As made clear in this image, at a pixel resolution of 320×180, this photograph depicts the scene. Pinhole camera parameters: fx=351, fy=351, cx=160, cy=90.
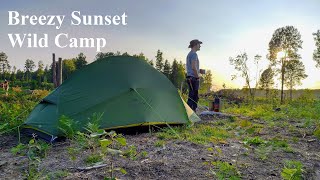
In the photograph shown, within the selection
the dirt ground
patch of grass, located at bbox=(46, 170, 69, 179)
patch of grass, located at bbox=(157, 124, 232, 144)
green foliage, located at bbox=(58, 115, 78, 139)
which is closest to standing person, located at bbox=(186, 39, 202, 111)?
patch of grass, located at bbox=(157, 124, 232, 144)

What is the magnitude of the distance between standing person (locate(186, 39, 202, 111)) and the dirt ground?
381cm

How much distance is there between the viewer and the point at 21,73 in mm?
85438

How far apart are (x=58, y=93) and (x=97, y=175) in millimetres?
3300

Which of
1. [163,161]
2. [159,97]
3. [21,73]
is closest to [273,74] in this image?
[159,97]

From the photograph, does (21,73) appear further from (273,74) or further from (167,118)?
(167,118)

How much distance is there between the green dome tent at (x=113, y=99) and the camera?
21.1 ft

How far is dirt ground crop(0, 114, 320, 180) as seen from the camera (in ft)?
13.3

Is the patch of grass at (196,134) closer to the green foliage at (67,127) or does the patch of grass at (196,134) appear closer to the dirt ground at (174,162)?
the dirt ground at (174,162)

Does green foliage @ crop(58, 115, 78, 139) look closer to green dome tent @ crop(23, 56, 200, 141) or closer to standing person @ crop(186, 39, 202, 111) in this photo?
green dome tent @ crop(23, 56, 200, 141)

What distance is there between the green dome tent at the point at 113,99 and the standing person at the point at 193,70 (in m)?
2.22

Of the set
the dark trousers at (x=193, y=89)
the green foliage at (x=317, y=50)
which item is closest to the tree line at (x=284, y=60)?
the green foliage at (x=317, y=50)

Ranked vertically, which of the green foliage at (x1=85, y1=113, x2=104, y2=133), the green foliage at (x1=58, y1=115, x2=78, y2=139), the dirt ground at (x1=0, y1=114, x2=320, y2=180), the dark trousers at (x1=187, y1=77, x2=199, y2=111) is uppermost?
the dark trousers at (x1=187, y1=77, x2=199, y2=111)

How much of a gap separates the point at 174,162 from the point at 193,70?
18.3ft

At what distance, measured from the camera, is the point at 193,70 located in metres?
9.88
